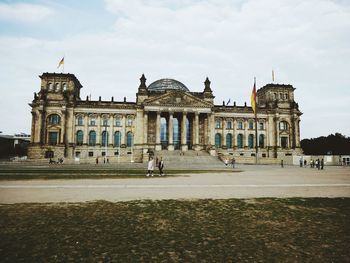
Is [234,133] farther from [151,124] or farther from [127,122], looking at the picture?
[127,122]

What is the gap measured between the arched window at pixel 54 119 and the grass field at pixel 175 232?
251 ft

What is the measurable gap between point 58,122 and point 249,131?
62.1 metres

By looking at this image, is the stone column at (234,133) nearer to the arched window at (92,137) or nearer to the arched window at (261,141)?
the arched window at (261,141)

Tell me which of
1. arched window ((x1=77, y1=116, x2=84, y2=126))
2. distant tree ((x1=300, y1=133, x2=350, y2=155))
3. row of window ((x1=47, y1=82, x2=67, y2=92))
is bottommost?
distant tree ((x1=300, y1=133, x2=350, y2=155))

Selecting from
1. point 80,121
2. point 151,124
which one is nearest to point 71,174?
point 151,124

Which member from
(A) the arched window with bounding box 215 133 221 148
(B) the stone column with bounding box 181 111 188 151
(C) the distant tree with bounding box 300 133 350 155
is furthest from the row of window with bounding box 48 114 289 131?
(C) the distant tree with bounding box 300 133 350 155

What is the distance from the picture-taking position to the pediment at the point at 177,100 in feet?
255

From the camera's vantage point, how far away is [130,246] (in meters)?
6.20

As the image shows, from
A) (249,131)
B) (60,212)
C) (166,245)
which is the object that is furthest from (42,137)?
(166,245)

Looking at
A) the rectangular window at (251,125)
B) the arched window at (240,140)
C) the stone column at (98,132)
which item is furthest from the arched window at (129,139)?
the rectangular window at (251,125)

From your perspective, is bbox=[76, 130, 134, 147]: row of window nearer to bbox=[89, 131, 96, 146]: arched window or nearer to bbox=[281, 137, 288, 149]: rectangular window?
bbox=[89, 131, 96, 146]: arched window

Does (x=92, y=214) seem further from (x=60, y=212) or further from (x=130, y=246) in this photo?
(x=130, y=246)

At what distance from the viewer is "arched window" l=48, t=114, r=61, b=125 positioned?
265 feet

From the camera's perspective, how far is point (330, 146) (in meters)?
101
